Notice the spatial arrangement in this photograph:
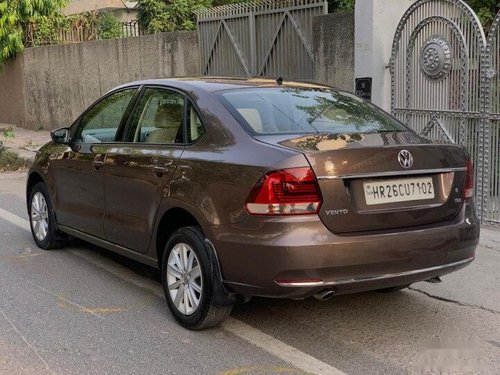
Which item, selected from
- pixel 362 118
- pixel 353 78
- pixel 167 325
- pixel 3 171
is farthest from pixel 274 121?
pixel 3 171

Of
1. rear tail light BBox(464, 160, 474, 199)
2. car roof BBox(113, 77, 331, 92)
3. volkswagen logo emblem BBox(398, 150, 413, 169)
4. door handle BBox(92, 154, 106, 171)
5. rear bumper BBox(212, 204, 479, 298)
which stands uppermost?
car roof BBox(113, 77, 331, 92)

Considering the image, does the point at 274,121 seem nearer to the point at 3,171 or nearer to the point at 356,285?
the point at 356,285

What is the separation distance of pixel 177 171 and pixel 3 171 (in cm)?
924

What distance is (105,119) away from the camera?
5.77m

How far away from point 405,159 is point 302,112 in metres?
0.88

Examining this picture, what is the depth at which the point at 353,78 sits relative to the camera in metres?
8.84

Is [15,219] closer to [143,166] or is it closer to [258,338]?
[143,166]

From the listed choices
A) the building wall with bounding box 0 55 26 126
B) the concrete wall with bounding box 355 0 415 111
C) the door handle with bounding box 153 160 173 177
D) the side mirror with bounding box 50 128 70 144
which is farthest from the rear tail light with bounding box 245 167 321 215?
the building wall with bounding box 0 55 26 126

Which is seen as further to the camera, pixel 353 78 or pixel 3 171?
pixel 3 171

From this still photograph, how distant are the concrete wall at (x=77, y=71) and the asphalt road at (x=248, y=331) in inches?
310

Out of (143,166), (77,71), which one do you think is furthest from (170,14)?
(143,166)

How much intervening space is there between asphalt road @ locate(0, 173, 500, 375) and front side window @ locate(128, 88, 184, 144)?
3.95ft

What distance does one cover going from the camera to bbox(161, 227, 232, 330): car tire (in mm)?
4180

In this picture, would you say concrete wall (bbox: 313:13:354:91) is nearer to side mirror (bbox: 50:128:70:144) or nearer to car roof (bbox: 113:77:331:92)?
car roof (bbox: 113:77:331:92)
